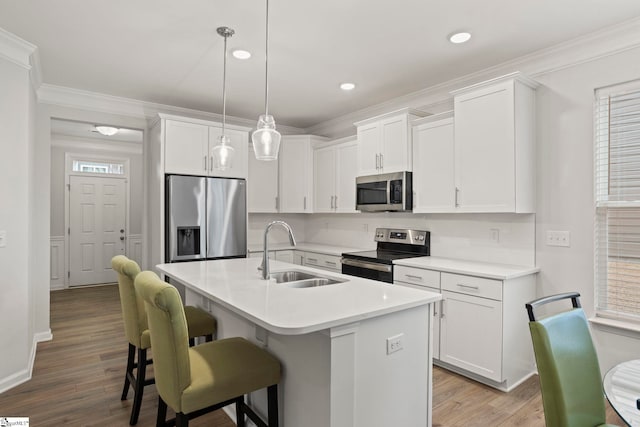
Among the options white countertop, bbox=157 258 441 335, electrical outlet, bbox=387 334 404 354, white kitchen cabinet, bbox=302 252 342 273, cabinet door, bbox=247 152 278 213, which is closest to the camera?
white countertop, bbox=157 258 441 335

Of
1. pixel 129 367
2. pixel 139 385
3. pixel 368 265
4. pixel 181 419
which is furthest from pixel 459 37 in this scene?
pixel 129 367

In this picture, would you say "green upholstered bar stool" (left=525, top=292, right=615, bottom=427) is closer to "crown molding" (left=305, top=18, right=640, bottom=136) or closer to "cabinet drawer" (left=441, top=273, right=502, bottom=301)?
"cabinet drawer" (left=441, top=273, right=502, bottom=301)

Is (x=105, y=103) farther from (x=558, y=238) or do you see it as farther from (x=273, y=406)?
(x=558, y=238)

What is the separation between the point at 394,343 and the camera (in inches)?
66.8

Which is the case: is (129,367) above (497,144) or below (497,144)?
below

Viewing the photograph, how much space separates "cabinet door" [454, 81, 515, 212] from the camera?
2.84m

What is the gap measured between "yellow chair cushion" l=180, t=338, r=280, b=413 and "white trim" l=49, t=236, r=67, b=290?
5.86 m

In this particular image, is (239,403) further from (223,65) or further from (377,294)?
(223,65)

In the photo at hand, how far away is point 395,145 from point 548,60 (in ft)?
4.72

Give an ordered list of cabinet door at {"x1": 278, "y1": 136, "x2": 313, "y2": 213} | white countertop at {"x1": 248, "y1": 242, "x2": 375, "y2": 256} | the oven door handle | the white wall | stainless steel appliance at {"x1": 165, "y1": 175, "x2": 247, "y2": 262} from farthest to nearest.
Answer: cabinet door at {"x1": 278, "y1": 136, "x2": 313, "y2": 213}, white countertop at {"x1": 248, "y1": 242, "x2": 375, "y2": 256}, stainless steel appliance at {"x1": 165, "y1": 175, "x2": 247, "y2": 262}, the oven door handle, the white wall

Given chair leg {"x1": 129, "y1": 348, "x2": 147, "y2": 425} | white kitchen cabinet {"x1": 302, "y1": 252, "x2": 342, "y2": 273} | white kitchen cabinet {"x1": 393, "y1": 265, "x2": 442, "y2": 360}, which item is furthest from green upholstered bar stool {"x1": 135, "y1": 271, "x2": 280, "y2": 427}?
white kitchen cabinet {"x1": 302, "y1": 252, "x2": 342, "y2": 273}

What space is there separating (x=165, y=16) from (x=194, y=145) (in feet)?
5.95

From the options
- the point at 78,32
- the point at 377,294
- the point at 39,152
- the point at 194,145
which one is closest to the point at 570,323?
the point at 377,294

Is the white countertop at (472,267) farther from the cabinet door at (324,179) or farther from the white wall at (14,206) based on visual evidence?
the white wall at (14,206)
